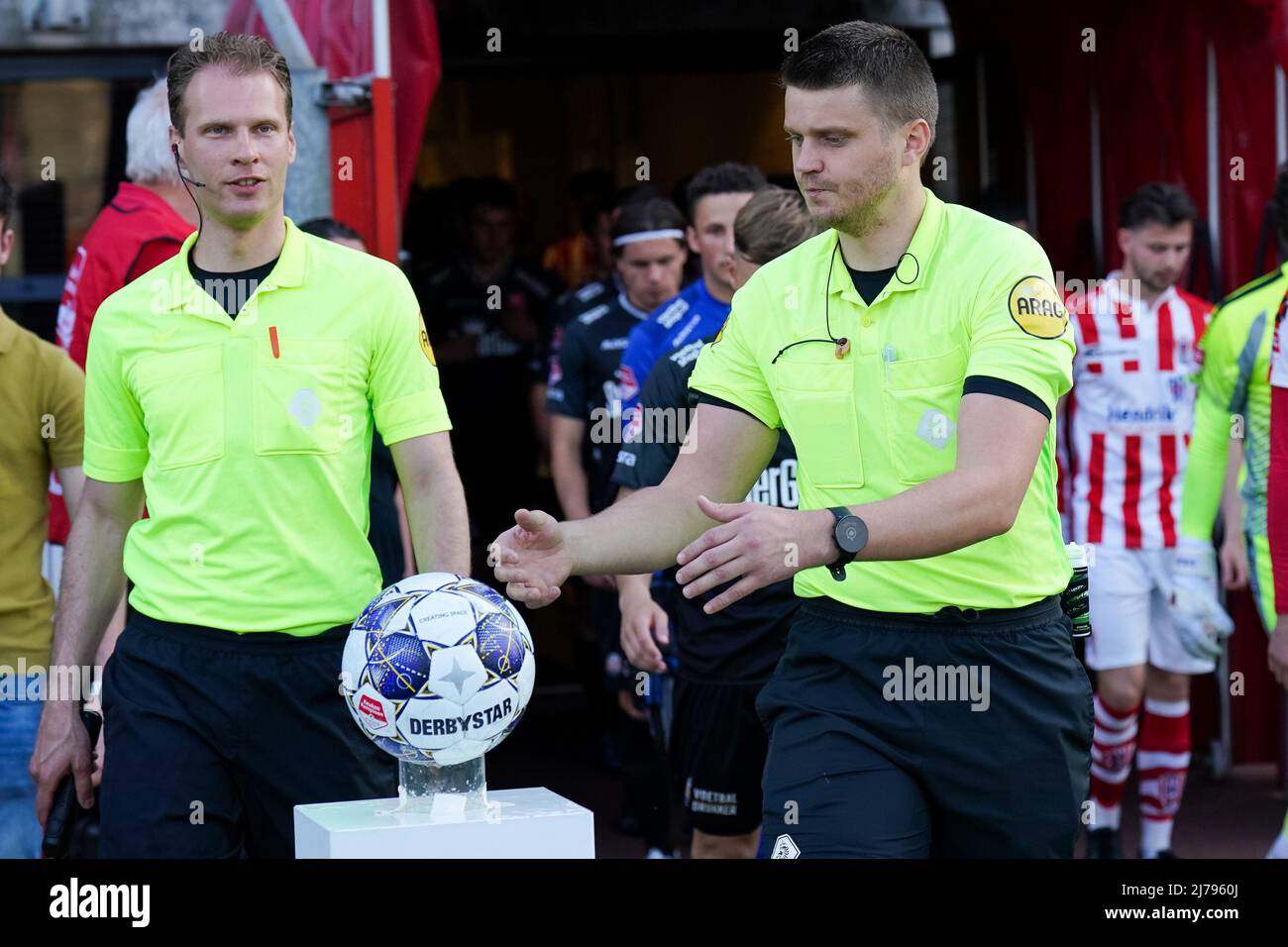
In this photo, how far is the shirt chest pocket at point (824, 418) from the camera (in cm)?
334

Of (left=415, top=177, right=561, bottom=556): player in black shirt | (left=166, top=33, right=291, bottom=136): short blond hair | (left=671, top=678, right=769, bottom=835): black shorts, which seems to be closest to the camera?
(left=166, top=33, right=291, bottom=136): short blond hair

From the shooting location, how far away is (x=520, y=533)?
3211 millimetres

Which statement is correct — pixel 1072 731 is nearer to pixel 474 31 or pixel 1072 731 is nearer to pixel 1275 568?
pixel 1275 568

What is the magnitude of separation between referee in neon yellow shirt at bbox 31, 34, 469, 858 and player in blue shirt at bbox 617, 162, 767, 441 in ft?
4.98

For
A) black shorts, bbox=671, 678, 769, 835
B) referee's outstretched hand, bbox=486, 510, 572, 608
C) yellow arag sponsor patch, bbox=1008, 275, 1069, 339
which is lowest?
black shorts, bbox=671, 678, 769, 835

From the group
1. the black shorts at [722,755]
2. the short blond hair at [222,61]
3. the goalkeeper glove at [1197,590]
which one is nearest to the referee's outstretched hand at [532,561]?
the short blond hair at [222,61]

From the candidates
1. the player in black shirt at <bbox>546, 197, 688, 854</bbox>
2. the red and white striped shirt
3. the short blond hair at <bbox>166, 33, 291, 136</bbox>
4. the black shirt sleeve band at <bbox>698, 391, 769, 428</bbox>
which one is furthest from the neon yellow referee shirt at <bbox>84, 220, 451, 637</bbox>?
the red and white striped shirt

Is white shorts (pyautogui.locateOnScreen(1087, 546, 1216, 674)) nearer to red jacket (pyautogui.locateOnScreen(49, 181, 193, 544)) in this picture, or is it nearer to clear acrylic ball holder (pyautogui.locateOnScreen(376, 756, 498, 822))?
red jacket (pyautogui.locateOnScreen(49, 181, 193, 544))

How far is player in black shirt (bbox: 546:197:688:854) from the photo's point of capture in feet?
21.2

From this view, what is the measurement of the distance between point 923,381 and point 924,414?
0.06 meters

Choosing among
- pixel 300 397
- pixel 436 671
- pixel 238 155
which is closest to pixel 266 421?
pixel 300 397

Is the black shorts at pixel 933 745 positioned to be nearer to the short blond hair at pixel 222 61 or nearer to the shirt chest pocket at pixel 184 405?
the shirt chest pocket at pixel 184 405

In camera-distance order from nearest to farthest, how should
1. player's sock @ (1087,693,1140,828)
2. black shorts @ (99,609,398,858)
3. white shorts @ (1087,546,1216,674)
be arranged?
black shorts @ (99,609,398,858)
player's sock @ (1087,693,1140,828)
white shorts @ (1087,546,1216,674)
